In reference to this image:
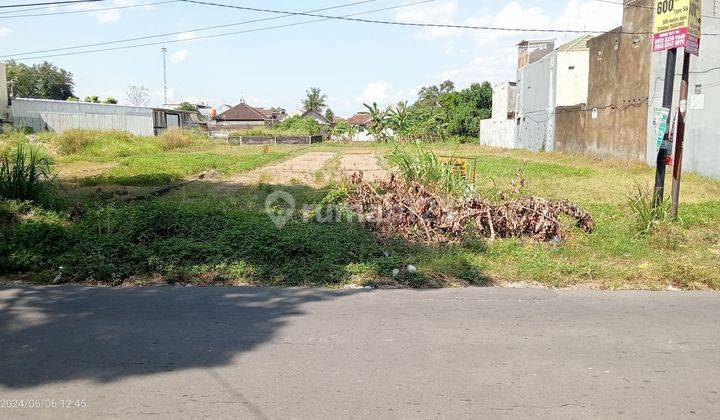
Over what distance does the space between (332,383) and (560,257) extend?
5.00m

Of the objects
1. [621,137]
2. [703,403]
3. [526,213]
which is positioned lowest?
[703,403]

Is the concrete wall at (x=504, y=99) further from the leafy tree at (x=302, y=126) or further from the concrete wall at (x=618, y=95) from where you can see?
the leafy tree at (x=302, y=126)

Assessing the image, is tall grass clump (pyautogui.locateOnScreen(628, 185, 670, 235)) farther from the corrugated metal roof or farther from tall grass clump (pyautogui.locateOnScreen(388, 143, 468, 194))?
the corrugated metal roof

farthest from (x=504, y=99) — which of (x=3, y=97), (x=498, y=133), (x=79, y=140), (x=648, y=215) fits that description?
(x=648, y=215)

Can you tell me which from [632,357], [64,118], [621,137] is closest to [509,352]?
[632,357]

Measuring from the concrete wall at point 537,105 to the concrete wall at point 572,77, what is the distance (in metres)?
0.38

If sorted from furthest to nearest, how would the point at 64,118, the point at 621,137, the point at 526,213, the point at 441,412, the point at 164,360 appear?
the point at 64,118 → the point at 621,137 → the point at 526,213 → the point at 164,360 → the point at 441,412

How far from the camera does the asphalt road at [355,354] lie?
359 cm

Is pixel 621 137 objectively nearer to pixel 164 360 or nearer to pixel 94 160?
pixel 94 160

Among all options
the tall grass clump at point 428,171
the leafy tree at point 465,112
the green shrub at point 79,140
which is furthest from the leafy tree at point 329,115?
the tall grass clump at point 428,171

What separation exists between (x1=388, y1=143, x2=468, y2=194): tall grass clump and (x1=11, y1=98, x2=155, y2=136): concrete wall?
34.7 metres

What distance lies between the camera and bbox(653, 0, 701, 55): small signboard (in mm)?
8812

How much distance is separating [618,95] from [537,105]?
12.3 metres

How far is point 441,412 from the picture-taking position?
3.49 metres
